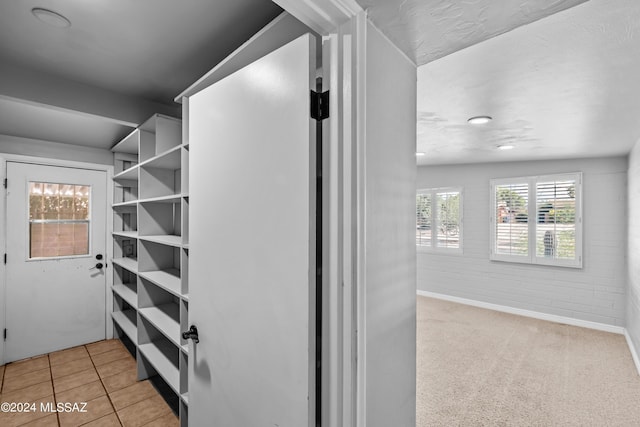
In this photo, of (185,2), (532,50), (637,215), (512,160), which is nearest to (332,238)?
(185,2)

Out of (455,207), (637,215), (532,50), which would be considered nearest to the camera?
(532,50)

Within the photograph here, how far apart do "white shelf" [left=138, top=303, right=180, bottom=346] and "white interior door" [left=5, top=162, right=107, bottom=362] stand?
5.09 feet

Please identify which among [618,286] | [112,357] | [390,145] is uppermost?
[390,145]

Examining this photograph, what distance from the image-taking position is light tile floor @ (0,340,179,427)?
215 cm

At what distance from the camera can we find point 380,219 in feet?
3.45

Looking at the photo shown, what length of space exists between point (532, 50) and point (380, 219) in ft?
3.94

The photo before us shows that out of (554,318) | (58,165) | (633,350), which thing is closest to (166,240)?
(58,165)

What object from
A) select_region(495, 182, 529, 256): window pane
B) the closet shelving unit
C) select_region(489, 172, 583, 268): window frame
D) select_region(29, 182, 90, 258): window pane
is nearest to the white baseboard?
select_region(489, 172, 583, 268): window frame

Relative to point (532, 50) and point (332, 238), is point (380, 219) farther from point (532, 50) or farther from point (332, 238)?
point (532, 50)

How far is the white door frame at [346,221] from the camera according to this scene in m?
0.93

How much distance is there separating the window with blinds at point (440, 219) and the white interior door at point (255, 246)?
14.5 feet

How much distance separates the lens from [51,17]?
1426 millimetres

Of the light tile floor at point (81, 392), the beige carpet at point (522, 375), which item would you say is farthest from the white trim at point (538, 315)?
the light tile floor at point (81, 392)

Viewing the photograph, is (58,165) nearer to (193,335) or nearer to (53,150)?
(53,150)
